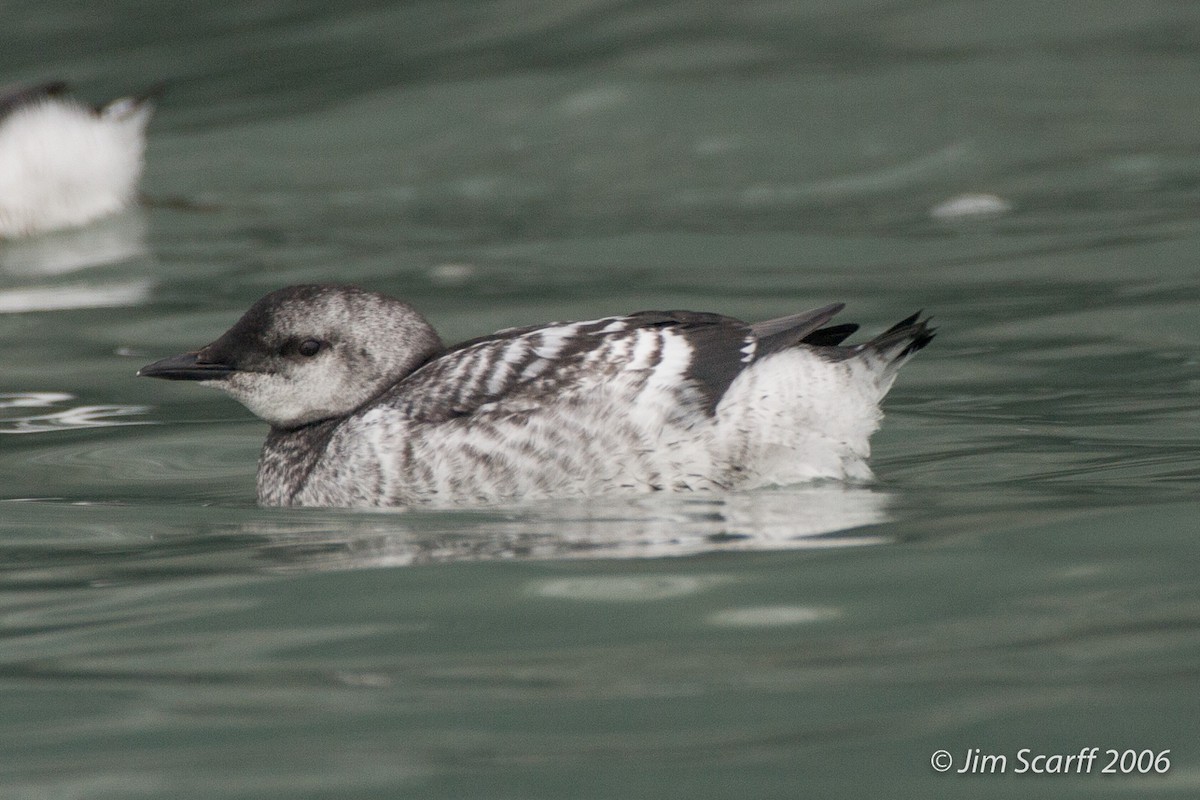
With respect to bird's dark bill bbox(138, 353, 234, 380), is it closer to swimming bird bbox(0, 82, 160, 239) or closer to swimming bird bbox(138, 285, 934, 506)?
swimming bird bbox(138, 285, 934, 506)

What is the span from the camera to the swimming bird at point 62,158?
1152 cm

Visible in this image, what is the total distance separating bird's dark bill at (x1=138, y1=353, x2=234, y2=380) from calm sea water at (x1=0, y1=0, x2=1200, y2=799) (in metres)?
0.39

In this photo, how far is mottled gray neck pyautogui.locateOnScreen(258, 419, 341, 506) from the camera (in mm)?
5836

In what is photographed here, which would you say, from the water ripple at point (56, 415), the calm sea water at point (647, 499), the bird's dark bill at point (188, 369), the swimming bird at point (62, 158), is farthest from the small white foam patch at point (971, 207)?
the bird's dark bill at point (188, 369)

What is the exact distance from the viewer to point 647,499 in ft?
18.1

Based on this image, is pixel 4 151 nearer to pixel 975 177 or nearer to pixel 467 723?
pixel 975 177

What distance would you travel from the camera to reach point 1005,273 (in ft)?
30.1

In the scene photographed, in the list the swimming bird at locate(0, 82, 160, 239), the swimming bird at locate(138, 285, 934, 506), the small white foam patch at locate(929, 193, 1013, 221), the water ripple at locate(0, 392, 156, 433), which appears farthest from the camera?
the swimming bird at locate(0, 82, 160, 239)

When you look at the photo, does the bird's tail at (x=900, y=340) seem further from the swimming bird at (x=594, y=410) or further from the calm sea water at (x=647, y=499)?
the calm sea water at (x=647, y=499)

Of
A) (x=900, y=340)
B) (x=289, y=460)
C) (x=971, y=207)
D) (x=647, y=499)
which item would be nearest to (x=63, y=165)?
(x=971, y=207)

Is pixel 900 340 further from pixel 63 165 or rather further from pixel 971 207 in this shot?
pixel 63 165

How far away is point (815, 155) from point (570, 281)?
367 centimetres

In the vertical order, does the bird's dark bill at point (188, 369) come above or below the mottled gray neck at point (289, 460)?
above

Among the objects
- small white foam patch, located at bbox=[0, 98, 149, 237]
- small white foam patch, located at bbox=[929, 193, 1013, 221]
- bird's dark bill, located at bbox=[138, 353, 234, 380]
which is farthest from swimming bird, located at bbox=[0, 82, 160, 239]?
bird's dark bill, located at bbox=[138, 353, 234, 380]
